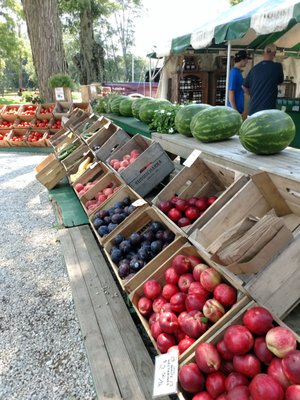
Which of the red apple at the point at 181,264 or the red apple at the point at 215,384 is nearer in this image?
the red apple at the point at 215,384

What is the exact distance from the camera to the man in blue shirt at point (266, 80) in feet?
18.0

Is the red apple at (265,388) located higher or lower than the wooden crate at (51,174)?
higher

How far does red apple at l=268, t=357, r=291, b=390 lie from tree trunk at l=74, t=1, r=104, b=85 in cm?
2488

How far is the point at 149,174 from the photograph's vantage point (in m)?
3.59

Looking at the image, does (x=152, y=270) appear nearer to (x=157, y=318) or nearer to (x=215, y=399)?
(x=157, y=318)

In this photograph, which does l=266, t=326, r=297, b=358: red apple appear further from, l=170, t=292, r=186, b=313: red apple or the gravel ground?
the gravel ground

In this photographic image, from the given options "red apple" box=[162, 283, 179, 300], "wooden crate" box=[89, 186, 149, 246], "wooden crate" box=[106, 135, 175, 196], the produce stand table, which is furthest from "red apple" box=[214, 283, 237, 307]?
the produce stand table

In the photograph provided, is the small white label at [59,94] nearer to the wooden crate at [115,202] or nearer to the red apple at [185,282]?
the wooden crate at [115,202]

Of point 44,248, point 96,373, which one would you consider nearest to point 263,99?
point 44,248

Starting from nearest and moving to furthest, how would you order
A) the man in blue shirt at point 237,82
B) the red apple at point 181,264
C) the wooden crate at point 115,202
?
the red apple at point 181,264 < the wooden crate at point 115,202 < the man in blue shirt at point 237,82

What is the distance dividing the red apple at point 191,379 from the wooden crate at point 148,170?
2.18 m

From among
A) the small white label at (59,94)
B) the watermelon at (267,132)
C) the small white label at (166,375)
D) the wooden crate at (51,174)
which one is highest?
the watermelon at (267,132)

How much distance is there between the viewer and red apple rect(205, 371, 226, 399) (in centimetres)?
155

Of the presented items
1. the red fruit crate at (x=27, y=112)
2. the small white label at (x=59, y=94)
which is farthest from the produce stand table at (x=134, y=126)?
the red fruit crate at (x=27, y=112)
